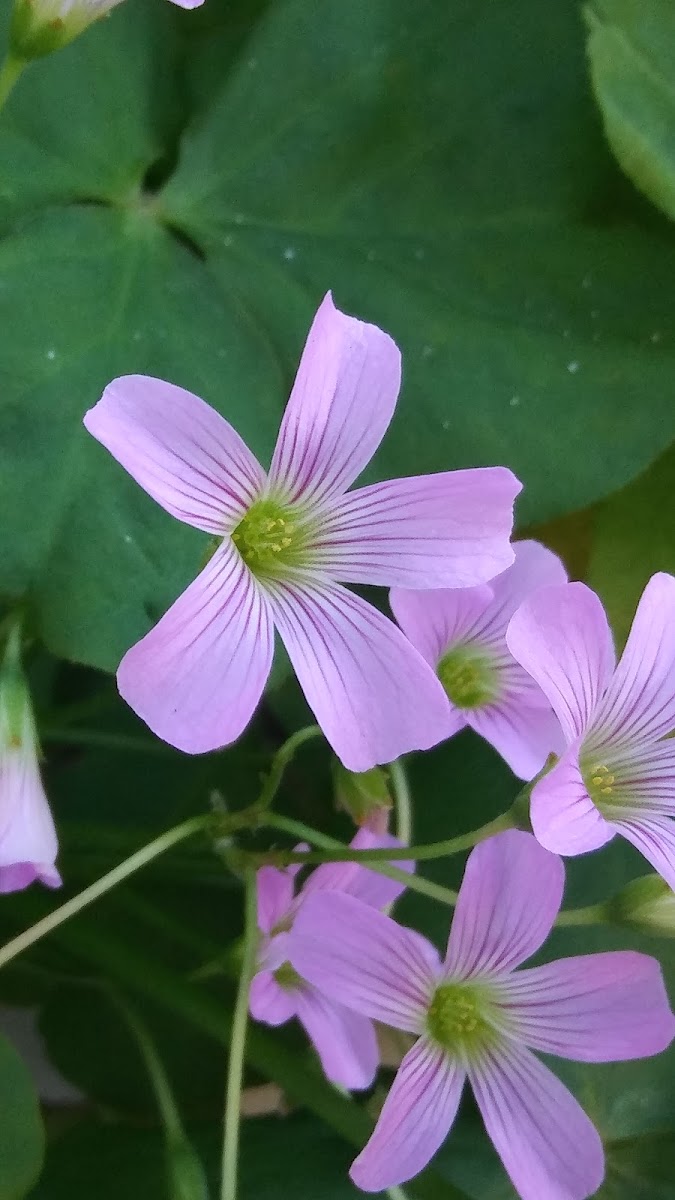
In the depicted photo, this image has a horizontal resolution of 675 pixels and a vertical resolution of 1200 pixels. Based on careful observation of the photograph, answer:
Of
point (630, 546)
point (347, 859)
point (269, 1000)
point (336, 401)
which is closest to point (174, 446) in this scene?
point (336, 401)

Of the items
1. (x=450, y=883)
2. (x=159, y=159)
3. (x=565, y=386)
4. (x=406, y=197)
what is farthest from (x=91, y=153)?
(x=450, y=883)

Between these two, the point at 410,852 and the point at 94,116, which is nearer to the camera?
the point at 410,852

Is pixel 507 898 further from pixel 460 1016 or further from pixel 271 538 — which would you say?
pixel 271 538

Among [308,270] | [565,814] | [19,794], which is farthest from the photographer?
[308,270]

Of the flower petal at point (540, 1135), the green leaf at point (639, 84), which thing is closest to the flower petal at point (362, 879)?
the flower petal at point (540, 1135)

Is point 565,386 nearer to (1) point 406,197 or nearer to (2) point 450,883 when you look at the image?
(1) point 406,197

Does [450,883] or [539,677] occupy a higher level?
[539,677]
